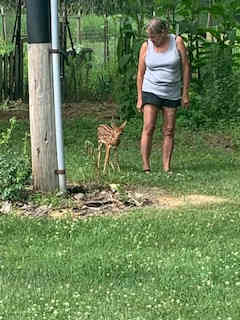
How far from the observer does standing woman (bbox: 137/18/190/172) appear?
32.4ft

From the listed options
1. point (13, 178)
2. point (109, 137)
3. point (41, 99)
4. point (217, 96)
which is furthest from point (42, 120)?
point (217, 96)

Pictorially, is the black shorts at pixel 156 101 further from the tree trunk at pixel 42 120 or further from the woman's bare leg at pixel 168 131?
the tree trunk at pixel 42 120

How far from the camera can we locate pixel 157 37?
31.6ft

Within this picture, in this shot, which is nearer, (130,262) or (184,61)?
(130,262)

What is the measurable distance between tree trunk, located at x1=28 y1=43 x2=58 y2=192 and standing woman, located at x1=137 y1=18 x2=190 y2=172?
1688mm

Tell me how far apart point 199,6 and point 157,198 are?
22.1ft

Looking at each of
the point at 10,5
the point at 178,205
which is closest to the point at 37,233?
the point at 178,205

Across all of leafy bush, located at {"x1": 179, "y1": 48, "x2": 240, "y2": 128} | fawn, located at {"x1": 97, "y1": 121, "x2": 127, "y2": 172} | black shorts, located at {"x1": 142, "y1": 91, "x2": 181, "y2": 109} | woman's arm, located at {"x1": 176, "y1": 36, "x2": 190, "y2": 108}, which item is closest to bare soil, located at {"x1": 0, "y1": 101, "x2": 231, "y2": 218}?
fawn, located at {"x1": 97, "y1": 121, "x2": 127, "y2": 172}

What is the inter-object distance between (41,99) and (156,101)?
1952 millimetres

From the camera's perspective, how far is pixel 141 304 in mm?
5496

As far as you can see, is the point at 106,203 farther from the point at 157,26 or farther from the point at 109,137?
the point at 157,26

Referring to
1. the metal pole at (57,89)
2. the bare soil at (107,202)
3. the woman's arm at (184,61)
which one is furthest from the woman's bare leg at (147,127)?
the metal pole at (57,89)

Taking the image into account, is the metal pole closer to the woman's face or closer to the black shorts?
the woman's face

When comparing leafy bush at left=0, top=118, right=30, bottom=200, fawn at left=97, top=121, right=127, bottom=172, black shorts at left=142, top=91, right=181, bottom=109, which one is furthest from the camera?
black shorts at left=142, top=91, right=181, bottom=109
